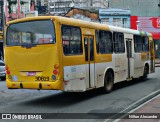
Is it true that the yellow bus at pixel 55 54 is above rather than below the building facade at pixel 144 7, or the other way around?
below

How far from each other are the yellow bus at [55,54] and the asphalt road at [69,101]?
0.56 meters

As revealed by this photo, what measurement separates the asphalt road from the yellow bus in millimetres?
565

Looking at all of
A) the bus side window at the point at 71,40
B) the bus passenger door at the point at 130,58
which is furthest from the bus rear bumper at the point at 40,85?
the bus passenger door at the point at 130,58

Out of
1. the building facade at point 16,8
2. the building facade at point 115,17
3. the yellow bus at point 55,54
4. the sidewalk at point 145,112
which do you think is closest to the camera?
the sidewalk at point 145,112

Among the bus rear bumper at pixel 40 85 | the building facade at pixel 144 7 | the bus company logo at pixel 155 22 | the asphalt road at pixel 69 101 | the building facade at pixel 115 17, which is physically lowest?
the asphalt road at pixel 69 101

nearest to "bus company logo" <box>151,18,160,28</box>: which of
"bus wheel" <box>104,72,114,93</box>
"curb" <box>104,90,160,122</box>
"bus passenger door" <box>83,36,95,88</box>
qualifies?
"bus wheel" <box>104,72,114,93</box>

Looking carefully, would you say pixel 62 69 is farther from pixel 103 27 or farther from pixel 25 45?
pixel 103 27

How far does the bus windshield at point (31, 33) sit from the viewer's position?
11.5 metres

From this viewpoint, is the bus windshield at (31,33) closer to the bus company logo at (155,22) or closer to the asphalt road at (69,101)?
the asphalt road at (69,101)

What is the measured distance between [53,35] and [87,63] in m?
2.06

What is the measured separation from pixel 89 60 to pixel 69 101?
5.47 feet

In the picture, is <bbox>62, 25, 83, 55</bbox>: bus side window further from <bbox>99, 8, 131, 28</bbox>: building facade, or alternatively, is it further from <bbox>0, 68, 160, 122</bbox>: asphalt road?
<bbox>99, 8, 131, 28</bbox>: building facade

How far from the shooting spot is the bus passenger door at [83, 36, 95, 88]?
12.8m

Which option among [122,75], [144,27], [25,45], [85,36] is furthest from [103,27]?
[144,27]
